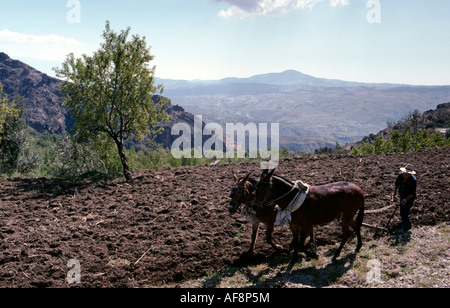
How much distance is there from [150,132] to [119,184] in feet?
13.4

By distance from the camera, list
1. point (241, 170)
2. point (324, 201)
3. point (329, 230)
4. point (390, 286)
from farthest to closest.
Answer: point (241, 170) → point (329, 230) → point (324, 201) → point (390, 286)

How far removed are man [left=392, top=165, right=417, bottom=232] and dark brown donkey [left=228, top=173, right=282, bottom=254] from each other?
387 centimetres

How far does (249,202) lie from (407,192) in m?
4.74

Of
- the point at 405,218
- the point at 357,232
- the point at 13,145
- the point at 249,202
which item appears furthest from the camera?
the point at 13,145

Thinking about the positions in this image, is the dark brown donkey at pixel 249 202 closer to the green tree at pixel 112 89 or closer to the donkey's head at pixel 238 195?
the donkey's head at pixel 238 195

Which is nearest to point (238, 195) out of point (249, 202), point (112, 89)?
point (249, 202)

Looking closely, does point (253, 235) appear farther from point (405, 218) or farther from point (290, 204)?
point (405, 218)

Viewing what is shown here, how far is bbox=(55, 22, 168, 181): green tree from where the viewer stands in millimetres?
16469

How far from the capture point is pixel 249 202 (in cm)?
791

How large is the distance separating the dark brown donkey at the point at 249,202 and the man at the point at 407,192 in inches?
152

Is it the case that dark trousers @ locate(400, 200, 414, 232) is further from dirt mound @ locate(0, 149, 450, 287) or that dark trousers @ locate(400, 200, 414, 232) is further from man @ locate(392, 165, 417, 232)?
dirt mound @ locate(0, 149, 450, 287)
